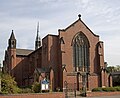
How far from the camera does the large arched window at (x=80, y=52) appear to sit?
193 ft

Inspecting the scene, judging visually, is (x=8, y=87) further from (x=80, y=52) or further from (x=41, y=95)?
(x=80, y=52)

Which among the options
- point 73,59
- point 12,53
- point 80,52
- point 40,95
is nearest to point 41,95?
point 40,95

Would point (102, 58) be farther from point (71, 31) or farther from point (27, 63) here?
point (27, 63)

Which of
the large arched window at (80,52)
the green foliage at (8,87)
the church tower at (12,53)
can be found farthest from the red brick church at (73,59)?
the green foliage at (8,87)

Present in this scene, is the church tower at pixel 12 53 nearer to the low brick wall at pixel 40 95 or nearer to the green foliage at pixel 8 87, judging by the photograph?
the green foliage at pixel 8 87

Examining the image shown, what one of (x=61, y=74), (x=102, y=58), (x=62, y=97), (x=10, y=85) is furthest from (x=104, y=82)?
(x=10, y=85)

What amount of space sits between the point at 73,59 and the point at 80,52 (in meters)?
2.77

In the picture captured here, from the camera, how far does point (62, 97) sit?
3662 cm

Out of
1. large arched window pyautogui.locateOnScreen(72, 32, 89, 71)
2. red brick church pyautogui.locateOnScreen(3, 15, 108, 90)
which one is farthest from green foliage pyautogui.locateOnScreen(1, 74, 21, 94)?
large arched window pyautogui.locateOnScreen(72, 32, 89, 71)

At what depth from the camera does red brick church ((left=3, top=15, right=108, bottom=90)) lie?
55.6 m

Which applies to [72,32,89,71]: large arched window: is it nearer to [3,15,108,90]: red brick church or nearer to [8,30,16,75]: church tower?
[3,15,108,90]: red brick church

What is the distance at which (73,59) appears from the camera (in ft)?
191

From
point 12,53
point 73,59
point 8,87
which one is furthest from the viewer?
point 12,53

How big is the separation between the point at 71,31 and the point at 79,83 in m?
12.3
